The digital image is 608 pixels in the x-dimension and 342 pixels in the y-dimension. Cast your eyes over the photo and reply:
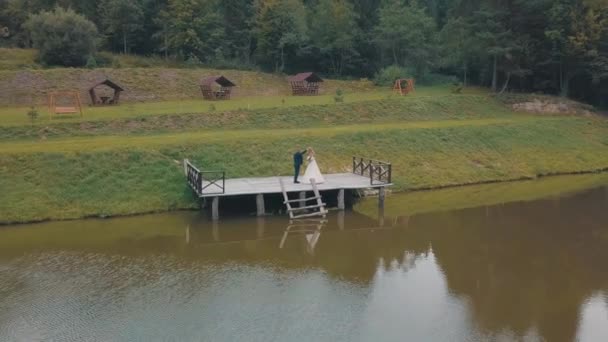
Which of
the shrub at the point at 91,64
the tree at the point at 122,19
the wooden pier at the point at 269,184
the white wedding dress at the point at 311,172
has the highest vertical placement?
the tree at the point at 122,19

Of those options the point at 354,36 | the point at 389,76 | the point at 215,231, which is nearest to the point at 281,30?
the point at 354,36

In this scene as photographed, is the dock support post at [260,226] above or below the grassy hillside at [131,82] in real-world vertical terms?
below

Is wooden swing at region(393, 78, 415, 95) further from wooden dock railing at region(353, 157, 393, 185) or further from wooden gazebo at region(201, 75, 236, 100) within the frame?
wooden dock railing at region(353, 157, 393, 185)

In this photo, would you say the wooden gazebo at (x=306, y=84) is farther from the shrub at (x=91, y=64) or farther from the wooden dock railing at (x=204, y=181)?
the wooden dock railing at (x=204, y=181)

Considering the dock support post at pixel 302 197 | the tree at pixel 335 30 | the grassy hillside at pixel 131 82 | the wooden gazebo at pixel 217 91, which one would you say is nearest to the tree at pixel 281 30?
the tree at pixel 335 30

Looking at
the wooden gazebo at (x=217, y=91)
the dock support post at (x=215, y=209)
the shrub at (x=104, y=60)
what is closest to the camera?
the dock support post at (x=215, y=209)

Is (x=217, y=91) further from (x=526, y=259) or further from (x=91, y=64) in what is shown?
(x=526, y=259)
